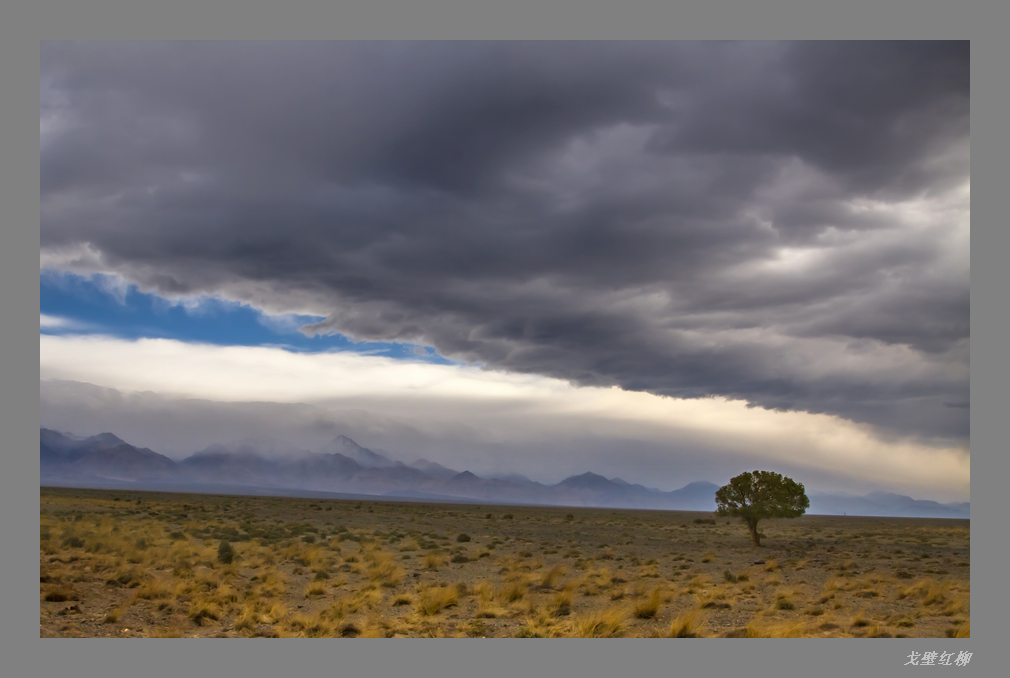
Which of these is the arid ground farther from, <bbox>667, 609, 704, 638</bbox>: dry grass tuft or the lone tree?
the lone tree

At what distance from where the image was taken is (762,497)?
38.2 meters

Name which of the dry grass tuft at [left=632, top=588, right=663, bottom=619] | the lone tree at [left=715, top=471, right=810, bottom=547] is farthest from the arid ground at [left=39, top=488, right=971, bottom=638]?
the lone tree at [left=715, top=471, right=810, bottom=547]

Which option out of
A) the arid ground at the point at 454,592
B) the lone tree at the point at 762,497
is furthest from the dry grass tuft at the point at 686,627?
the lone tree at the point at 762,497

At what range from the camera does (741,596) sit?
67.8 feet

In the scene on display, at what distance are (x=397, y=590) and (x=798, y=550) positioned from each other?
28006mm

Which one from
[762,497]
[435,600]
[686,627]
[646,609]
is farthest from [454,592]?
[762,497]

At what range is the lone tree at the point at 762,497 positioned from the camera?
37.8 meters

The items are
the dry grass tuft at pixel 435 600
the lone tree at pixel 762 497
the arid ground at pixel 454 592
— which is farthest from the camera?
the lone tree at pixel 762 497

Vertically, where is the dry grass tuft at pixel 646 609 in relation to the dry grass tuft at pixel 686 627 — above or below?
below

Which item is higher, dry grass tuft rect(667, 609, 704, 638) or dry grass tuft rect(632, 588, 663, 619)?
dry grass tuft rect(667, 609, 704, 638)

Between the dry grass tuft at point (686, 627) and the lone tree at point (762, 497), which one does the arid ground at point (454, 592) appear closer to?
the dry grass tuft at point (686, 627)

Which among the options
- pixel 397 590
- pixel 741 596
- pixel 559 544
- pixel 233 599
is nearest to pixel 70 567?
pixel 233 599

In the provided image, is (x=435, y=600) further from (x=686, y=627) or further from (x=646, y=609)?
(x=686, y=627)

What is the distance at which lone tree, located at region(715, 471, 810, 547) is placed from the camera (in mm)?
37844
